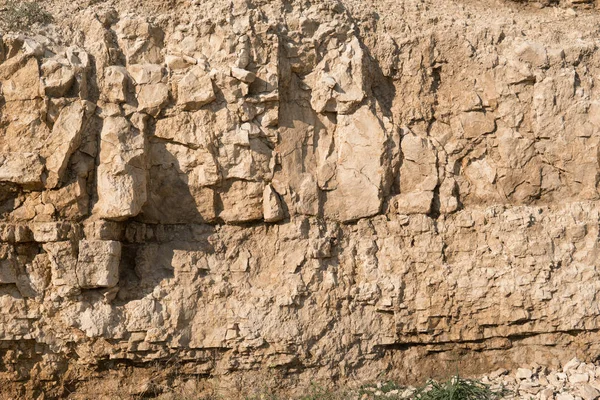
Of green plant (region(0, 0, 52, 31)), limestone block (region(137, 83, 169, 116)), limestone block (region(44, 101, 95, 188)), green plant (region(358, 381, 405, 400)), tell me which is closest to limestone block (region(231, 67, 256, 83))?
limestone block (region(137, 83, 169, 116))

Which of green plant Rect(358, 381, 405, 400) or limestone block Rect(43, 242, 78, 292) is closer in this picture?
limestone block Rect(43, 242, 78, 292)

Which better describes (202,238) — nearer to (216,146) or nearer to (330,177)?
(216,146)

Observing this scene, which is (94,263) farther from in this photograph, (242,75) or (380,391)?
(380,391)

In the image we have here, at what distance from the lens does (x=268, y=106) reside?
695 cm

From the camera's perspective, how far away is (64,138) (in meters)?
6.39

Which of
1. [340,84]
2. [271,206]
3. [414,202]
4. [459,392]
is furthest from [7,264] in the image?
[459,392]

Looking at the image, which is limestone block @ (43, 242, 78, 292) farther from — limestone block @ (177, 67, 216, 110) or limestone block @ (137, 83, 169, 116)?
limestone block @ (177, 67, 216, 110)

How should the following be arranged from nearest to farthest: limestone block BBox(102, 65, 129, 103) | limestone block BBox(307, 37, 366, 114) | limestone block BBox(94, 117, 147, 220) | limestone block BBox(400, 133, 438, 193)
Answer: limestone block BBox(94, 117, 147, 220) → limestone block BBox(102, 65, 129, 103) → limestone block BBox(307, 37, 366, 114) → limestone block BBox(400, 133, 438, 193)

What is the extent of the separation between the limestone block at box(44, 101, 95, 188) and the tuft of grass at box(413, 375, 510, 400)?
12.0ft

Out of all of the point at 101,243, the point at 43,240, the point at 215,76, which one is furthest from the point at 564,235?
the point at 43,240

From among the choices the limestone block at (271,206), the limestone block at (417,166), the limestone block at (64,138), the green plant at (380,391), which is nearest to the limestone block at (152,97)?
the limestone block at (64,138)

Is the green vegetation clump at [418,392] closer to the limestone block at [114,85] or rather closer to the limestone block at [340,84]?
the limestone block at [340,84]

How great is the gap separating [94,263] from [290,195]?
184 centimetres

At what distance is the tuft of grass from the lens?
21.7 feet
